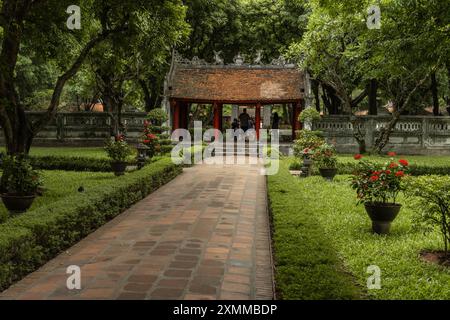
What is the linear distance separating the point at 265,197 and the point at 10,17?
7.03 meters

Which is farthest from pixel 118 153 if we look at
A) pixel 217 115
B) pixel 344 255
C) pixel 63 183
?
pixel 217 115

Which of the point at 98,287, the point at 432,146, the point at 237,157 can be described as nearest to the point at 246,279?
the point at 98,287

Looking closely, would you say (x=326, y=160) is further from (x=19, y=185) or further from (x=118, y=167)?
(x=19, y=185)

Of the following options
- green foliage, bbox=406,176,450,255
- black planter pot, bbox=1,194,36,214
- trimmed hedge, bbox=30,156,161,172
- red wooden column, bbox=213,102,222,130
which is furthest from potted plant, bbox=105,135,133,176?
red wooden column, bbox=213,102,222,130

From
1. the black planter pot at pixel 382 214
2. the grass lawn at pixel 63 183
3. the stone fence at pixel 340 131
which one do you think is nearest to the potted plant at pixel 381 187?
the black planter pot at pixel 382 214

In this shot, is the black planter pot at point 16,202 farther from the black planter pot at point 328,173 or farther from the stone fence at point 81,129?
the stone fence at point 81,129

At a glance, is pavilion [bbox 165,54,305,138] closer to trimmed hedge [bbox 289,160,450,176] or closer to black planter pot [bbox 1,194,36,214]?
trimmed hedge [bbox 289,160,450,176]

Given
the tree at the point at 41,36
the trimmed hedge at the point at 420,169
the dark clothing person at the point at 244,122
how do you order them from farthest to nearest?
the dark clothing person at the point at 244,122 → the trimmed hedge at the point at 420,169 → the tree at the point at 41,36

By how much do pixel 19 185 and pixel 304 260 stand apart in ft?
18.8

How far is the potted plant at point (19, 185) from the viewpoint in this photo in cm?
826

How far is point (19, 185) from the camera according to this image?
27.5ft

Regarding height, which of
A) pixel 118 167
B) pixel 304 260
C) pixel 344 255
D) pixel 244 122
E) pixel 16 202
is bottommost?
pixel 344 255

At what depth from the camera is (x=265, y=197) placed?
11203mm

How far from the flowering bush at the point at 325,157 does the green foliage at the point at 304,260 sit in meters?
5.26
